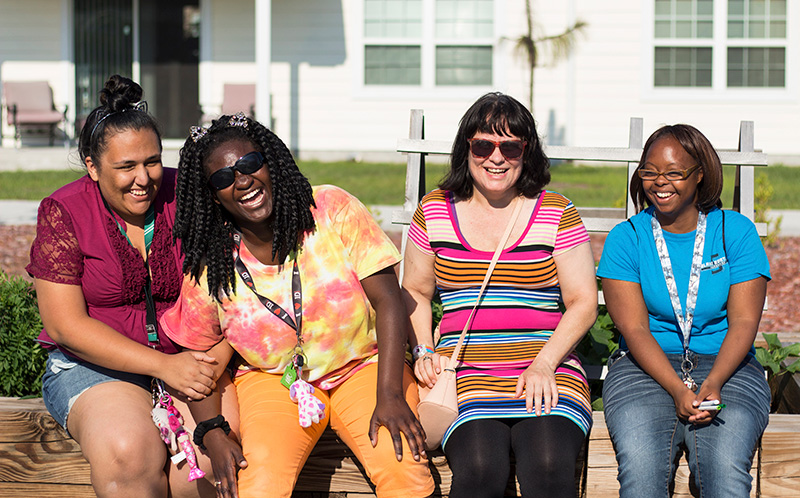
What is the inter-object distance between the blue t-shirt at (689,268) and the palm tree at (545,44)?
10.6 m

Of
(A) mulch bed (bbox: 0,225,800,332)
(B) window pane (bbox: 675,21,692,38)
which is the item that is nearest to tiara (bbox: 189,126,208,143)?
(A) mulch bed (bbox: 0,225,800,332)

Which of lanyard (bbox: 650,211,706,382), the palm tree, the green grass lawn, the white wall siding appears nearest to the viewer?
lanyard (bbox: 650,211,706,382)

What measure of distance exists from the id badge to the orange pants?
44mm

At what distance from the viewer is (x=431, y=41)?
557 inches

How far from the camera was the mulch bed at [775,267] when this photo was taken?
18.7ft

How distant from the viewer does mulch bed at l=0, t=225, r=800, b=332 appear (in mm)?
5691

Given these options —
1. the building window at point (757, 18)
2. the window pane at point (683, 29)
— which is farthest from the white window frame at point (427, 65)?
the building window at point (757, 18)

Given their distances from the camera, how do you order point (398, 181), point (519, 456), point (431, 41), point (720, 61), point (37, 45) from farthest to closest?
point (37, 45) < point (431, 41) < point (720, 61) < point (398, 181) < point (519, 456)

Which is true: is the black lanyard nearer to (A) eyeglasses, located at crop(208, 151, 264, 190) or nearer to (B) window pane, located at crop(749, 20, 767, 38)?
(A) eyeglasses, located at crop(208, 151, 264, 190)

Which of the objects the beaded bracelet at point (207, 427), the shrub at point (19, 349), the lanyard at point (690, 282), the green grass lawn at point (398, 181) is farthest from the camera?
the green grass lawn at point (398, 181)

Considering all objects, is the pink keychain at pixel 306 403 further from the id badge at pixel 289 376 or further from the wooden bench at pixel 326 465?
the wooden bench at pixel 326 465

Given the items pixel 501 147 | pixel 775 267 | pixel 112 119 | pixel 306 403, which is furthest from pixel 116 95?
pixel 775 267

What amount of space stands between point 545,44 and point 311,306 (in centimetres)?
1182

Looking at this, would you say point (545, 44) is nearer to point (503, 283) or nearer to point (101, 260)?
point (503, 283)
